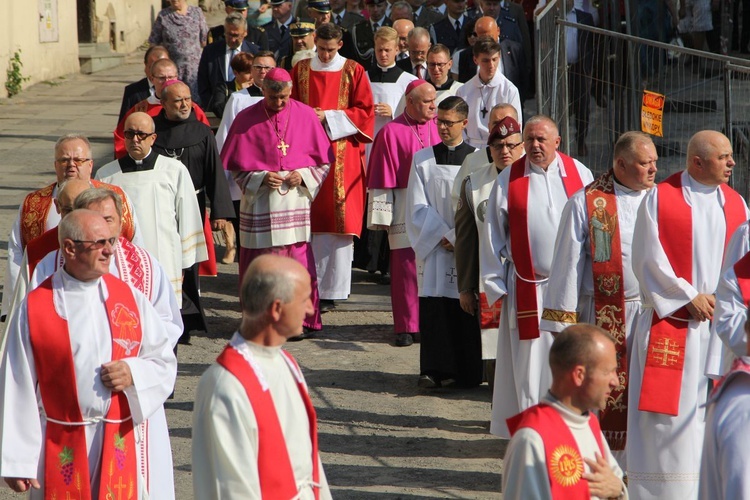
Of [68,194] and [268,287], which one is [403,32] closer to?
[68,194]

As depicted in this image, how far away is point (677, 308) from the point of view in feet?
20.9

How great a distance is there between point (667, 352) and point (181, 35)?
31.3 ft

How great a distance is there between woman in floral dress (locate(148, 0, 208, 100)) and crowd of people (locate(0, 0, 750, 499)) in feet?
10.4

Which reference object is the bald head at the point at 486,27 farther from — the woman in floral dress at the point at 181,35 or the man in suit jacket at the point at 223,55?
the woman in floral dress at the point at 181,35

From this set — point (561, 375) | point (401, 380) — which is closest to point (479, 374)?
point (401, 380)

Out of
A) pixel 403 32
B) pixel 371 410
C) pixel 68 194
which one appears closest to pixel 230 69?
pixel 403 32

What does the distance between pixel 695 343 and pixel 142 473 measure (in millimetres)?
2824

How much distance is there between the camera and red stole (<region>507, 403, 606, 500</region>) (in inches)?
158

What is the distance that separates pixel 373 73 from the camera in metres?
11.5

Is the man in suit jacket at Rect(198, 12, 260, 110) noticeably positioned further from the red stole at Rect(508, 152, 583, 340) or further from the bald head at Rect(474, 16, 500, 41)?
the red stole at Rect(508, 152, 583, 340)

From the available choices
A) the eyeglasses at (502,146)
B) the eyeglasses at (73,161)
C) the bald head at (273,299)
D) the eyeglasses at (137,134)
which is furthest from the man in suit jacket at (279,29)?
the bald head at (273,299)

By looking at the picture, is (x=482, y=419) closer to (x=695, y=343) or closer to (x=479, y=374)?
(x=479, y=374)

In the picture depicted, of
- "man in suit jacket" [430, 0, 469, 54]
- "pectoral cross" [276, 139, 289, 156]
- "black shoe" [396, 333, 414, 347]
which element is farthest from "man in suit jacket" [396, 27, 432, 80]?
"black shoe" [396, 333, 414, 347]

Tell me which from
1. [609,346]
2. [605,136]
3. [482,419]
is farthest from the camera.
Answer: [605,136]
